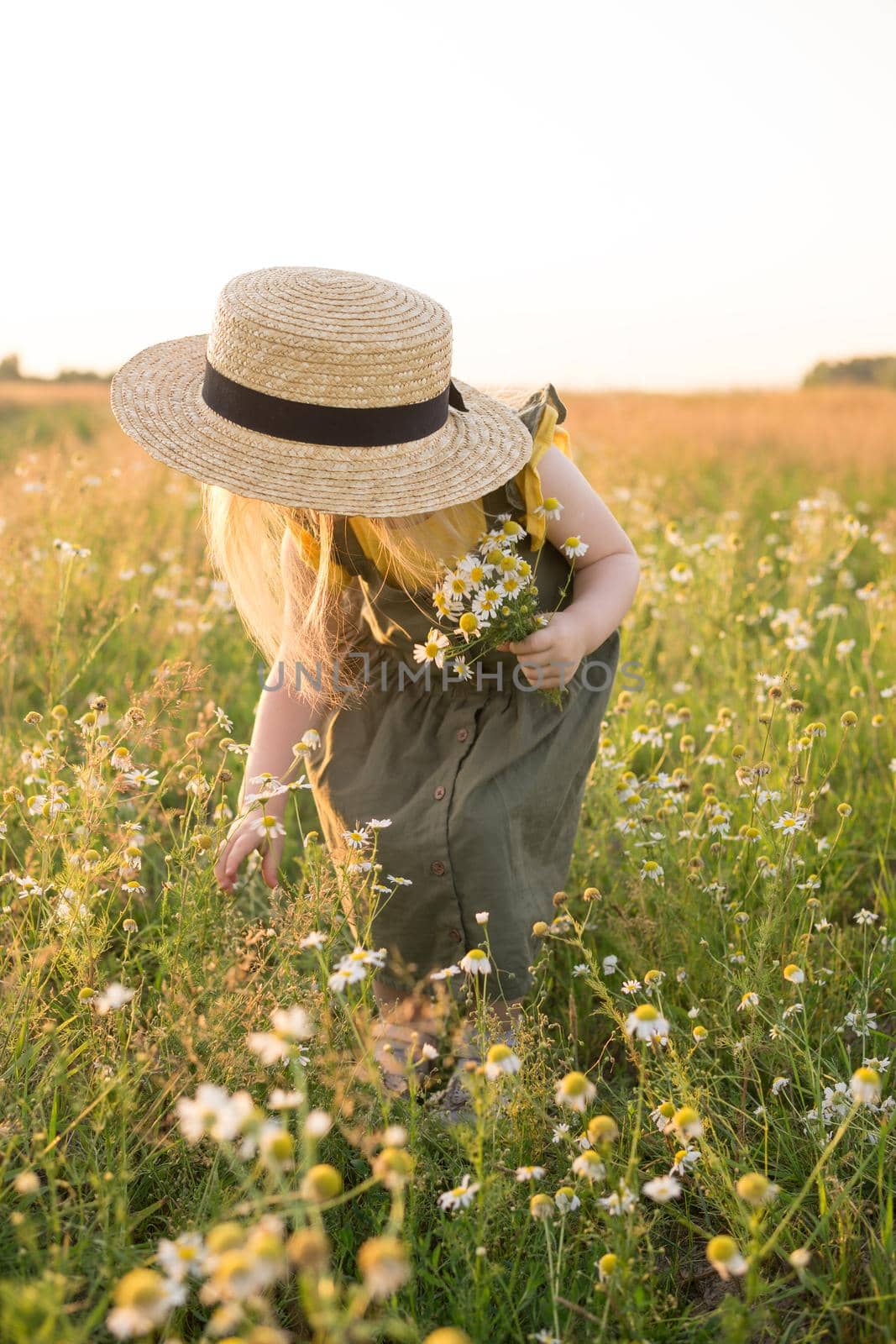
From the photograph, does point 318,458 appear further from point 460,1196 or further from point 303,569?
point 460,1196

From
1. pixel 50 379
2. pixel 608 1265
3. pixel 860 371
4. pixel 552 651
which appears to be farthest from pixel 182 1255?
pixel 860 371

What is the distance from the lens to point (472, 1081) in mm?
1394

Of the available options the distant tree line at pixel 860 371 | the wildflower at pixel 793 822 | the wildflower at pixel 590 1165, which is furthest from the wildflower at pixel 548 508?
the distant tree line at pixel 860 371

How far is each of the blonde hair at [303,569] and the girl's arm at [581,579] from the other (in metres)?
0.23

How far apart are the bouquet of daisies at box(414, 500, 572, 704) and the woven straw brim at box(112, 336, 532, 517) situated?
0.49 ft

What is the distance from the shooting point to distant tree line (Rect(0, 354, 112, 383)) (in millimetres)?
10242

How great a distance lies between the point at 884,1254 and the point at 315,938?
3.05 feet

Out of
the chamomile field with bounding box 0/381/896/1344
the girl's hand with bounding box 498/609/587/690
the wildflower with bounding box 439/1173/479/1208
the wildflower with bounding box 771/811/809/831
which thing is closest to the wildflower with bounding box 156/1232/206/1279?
the chamomile field with bounding box 0/381/896/1344

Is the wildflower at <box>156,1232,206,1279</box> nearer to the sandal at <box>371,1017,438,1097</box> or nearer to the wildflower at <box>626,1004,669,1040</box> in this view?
the wildflower at <box>626,1004,669,1040</box>

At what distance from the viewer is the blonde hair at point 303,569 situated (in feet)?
7.45

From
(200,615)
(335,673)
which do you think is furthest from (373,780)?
(200,615)

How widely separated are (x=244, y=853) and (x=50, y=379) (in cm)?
1090

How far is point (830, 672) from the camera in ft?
12.9

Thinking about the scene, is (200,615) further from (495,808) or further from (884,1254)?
(884,1254)
